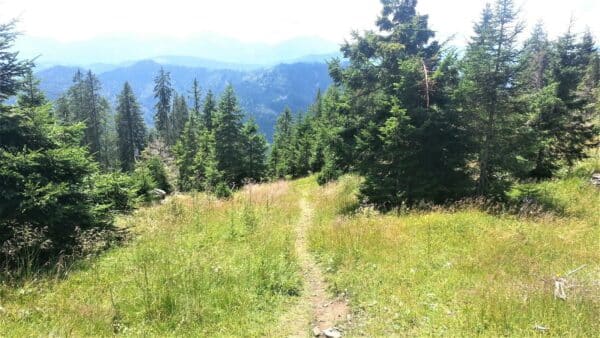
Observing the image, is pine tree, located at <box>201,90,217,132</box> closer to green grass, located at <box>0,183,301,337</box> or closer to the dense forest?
the dense forest

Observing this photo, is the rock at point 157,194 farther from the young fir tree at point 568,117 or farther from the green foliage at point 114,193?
the young fir tree at point 568,117

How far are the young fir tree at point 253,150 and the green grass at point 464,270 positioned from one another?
24989 millimetres

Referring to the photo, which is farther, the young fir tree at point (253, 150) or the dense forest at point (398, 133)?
the young fir tree at point (253, 150)

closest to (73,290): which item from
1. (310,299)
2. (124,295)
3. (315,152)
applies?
(124,295)

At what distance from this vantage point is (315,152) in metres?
37.7

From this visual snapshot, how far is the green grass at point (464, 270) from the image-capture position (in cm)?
488

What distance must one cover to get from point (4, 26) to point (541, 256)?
1319cm

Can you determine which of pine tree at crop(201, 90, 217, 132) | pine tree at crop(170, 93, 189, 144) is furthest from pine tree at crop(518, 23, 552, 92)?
pine tree at crop(170, 93, 189, 144)

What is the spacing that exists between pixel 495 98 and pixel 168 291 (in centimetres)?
1148

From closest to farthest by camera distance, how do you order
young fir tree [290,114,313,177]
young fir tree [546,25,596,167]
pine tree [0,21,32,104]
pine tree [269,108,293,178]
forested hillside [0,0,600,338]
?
forested hillside [0,0,600,338]
pine tree [0,21,32,104]
young fir tree [546,25,596,167]
young fir tree [290,114,313,177]
pine tree [269,108,293,178]

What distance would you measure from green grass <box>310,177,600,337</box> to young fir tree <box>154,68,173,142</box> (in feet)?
217

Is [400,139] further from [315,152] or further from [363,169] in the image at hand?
[315,152]

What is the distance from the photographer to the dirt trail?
537 centimetres

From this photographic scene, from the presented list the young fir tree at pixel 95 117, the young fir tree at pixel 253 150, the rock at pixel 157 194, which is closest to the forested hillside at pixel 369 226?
the rock at pixel 157 194
